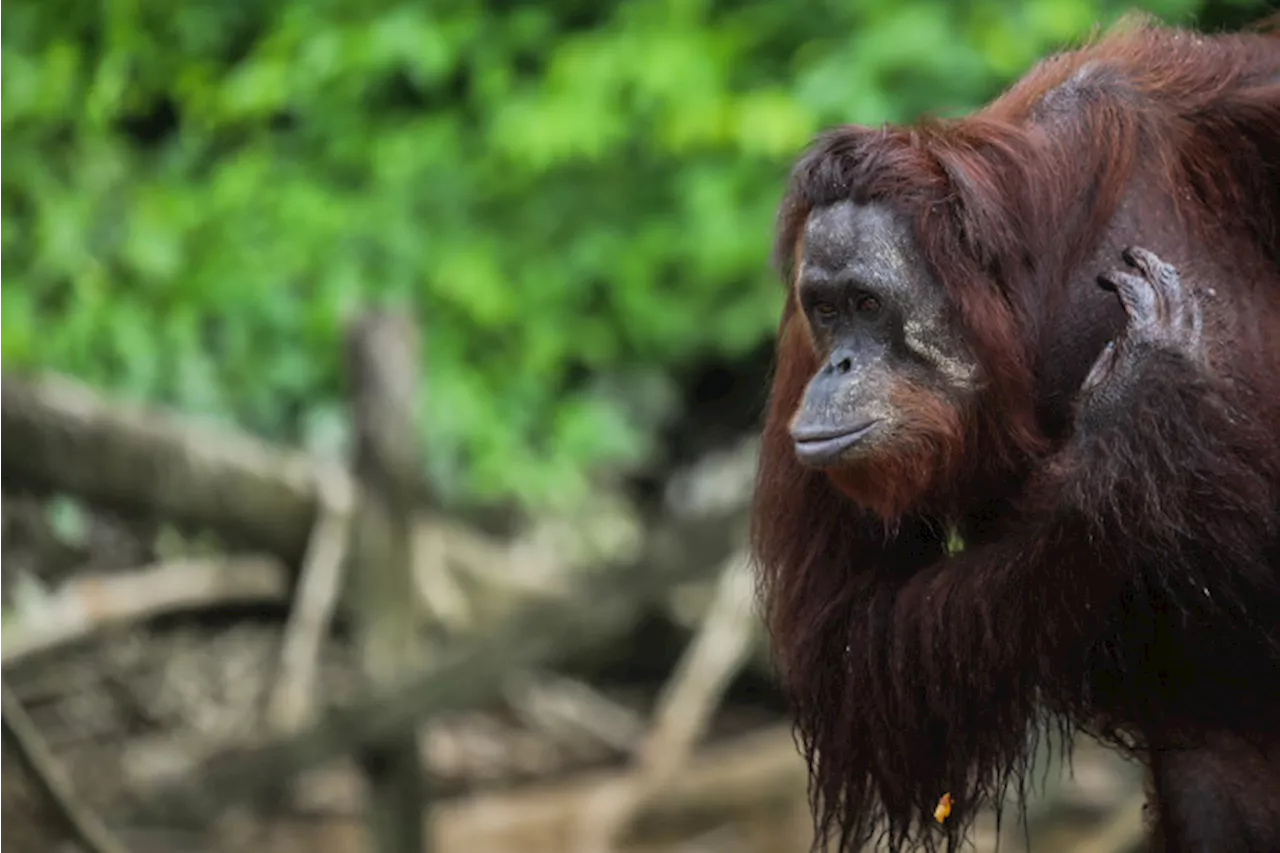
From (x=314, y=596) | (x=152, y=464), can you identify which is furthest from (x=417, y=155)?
(x=314, y=596)

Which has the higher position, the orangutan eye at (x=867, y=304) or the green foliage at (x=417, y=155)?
the green foliage at (x=417, y=155)

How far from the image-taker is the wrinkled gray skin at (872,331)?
277 cm

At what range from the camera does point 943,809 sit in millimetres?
3074

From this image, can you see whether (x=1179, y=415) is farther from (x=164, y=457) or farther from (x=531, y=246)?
(x=164, y=457)

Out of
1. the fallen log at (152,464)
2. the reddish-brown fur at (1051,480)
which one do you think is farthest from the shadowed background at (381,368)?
the reddish-brown fur at (1051,480)

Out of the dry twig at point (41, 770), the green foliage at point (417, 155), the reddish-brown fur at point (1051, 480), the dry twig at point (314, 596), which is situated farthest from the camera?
the dry twig at point (314, 596)

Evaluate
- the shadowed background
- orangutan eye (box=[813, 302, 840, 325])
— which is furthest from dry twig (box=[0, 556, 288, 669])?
orangutan eye (box=[813, 302, 840, 325])

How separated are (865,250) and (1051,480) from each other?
0.45 metres

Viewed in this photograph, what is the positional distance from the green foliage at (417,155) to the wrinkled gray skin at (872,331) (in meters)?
1.45

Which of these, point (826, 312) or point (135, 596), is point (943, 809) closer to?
point (826, 312)

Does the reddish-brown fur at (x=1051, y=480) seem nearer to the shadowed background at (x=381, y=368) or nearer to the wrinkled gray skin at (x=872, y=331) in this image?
the wrinkled gray skin at (x=872, y=331)

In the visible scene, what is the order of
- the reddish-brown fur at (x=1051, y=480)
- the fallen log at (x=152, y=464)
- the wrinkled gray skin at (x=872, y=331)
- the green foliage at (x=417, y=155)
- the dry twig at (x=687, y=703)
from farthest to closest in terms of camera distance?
the dry twig at (x=687, y=703) < the fallen log at (x=152, y=464) < the green foliage at (x=417, y=155) < the wrinkled gray skin at (x=872, y=331) < the reddish-brown fur at (x=1051, y=480)

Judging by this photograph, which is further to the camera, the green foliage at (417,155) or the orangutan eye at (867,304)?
the green foliage at (417,155)

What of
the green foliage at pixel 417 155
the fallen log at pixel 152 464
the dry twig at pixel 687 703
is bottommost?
the dry twig at pixel 687 703
